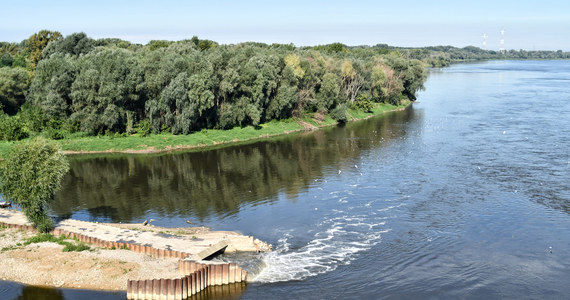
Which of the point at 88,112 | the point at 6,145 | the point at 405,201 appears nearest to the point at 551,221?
the point at 405,201

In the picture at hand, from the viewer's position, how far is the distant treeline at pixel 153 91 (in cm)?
8562

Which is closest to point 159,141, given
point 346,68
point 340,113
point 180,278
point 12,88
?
point 12,88

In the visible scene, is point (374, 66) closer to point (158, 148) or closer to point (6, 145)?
point (158, 148)

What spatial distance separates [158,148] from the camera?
84438 mm

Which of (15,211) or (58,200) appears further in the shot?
(58,200)

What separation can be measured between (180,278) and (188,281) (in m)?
0.66

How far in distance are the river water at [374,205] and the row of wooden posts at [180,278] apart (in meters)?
2.14

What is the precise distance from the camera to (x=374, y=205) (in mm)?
53562

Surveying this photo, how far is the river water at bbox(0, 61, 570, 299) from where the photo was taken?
1459 inches

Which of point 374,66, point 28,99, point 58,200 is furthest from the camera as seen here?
point 374,66

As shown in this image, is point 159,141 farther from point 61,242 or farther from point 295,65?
point 61,242

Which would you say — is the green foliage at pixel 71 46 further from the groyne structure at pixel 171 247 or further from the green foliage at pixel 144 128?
the groyne structure at pixel 171 247

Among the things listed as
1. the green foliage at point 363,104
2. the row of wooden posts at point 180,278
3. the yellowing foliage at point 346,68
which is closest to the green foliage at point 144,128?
the row of wooden posts at point 180,278

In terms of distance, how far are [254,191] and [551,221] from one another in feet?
103
